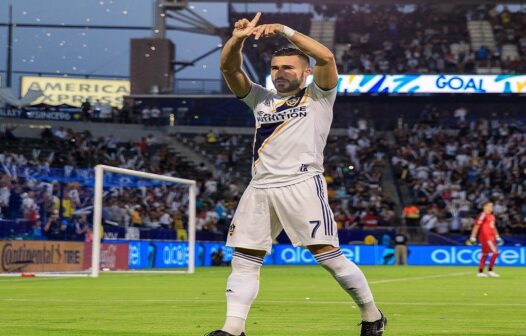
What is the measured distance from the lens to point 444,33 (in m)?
52.2

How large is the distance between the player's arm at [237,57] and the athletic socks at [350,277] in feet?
4.48

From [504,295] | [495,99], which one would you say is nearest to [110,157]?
[495,99]

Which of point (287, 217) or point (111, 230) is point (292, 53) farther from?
point (111, 230)

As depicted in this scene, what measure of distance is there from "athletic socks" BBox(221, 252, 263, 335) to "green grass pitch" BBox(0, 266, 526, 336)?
138cm

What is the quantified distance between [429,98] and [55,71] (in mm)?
19953

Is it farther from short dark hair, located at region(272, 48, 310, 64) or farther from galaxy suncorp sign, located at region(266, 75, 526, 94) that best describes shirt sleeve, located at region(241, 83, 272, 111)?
galaxy suncorp sign, located at region(266, 75, 526, 94)

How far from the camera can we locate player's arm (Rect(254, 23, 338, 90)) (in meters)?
6.80

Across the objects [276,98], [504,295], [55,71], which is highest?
[55,71]

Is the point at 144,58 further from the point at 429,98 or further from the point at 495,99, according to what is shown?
the point at 495,99

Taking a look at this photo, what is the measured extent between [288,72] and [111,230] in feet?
67.9

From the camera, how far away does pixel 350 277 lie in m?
7.20

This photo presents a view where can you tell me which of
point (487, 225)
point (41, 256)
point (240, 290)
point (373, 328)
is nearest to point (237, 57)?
point (240, 290)

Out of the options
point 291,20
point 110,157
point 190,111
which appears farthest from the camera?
point 291,20

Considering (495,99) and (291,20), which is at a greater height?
(291,20)
